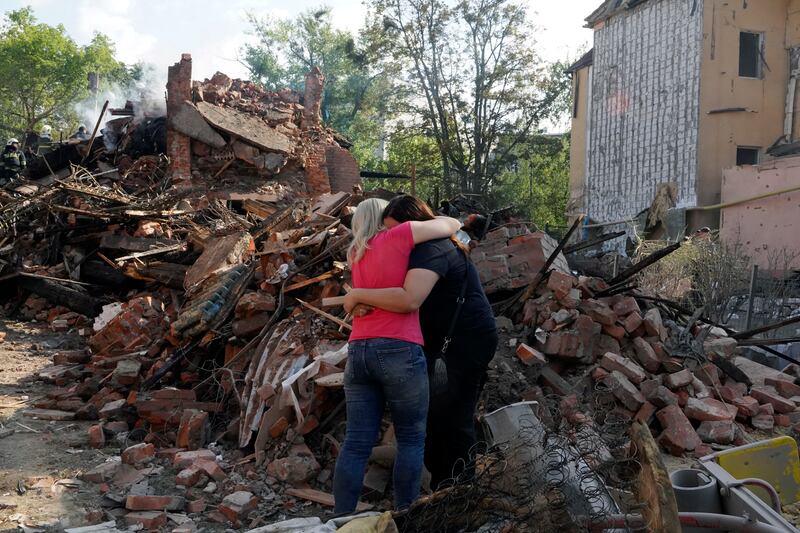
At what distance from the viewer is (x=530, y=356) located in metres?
5.71

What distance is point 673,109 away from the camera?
683 inches

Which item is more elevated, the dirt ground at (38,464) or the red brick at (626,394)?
the red brick at (626,394)

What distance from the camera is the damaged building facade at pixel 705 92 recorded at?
16547 millimetres

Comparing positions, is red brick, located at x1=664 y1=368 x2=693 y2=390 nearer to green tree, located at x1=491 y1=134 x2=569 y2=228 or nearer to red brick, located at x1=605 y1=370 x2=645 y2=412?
red brick, located at x1=605 y1=370 x2=645 y2=412

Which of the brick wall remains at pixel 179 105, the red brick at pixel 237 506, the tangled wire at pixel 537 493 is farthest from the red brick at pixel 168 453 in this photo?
the brick wall remains at pixel 179 105

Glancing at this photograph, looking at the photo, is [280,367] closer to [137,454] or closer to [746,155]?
[137,454]

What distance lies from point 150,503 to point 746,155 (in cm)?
1703

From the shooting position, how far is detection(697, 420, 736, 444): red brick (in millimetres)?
5461

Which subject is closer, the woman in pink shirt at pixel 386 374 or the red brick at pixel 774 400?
the woman in pink shirt at pixel 386 374

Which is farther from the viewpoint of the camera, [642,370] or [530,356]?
[642,370]

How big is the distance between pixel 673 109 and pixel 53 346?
1503 centimetres

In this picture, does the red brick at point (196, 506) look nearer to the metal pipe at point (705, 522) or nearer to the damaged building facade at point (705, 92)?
the metal pipe at point (705, 522)

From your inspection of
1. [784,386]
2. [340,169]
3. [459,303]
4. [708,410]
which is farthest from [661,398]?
[340,169]

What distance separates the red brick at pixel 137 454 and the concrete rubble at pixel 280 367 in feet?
0.04
